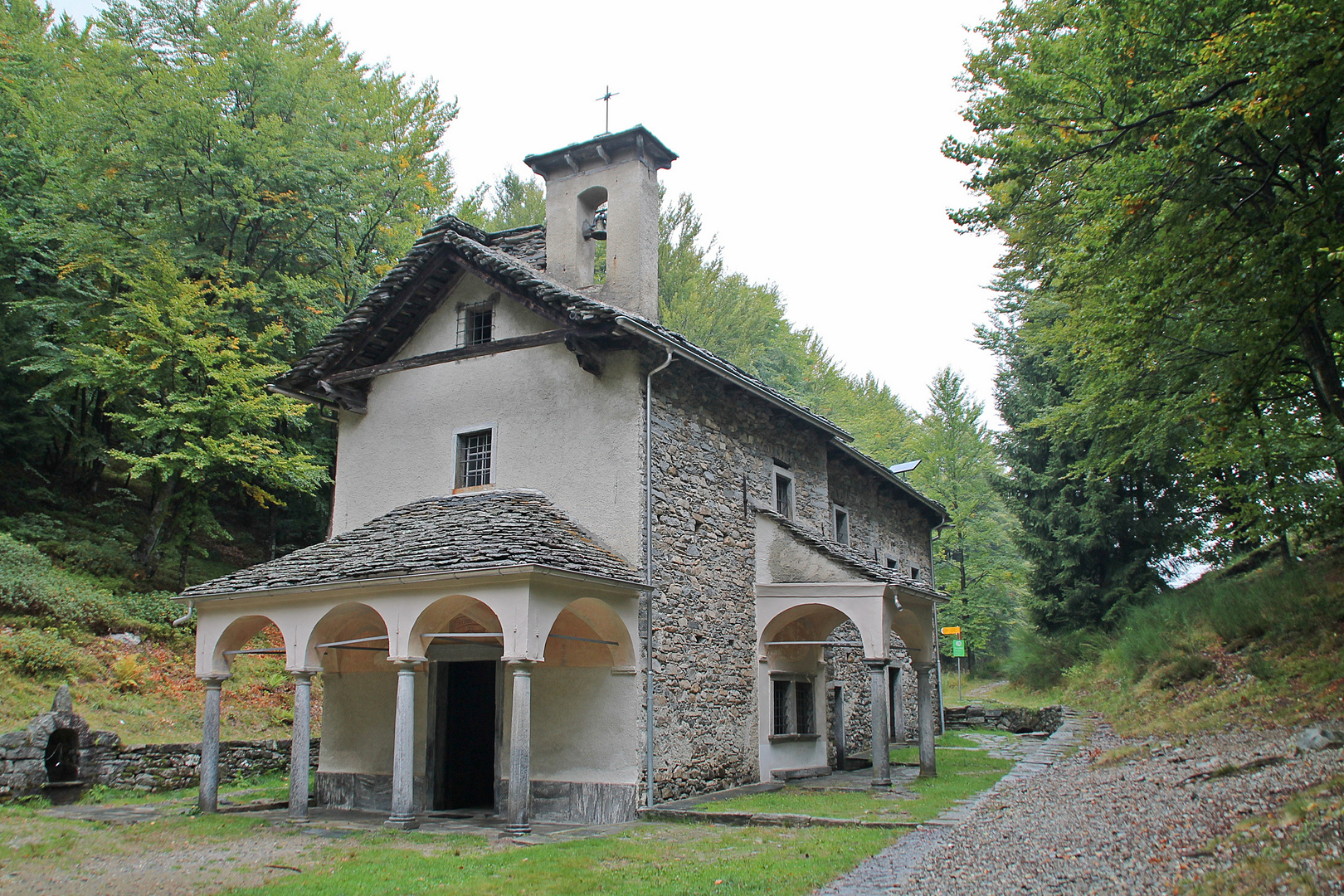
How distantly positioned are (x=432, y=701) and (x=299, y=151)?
13485mm

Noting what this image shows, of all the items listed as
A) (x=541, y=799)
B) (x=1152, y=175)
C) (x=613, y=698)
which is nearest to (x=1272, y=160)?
(x=1152, y=175)

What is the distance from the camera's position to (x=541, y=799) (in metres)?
11.3

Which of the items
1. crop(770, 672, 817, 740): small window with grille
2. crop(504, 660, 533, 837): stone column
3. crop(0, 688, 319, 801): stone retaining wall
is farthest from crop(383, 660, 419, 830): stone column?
crop(770, 672, 817, 740): small window with grille

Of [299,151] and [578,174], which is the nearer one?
[578,174]

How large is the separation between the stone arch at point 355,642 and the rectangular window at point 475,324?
4253mm

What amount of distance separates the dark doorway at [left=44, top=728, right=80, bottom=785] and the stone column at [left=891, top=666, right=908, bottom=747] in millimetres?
15278

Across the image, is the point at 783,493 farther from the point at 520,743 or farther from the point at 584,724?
the point at 520,743

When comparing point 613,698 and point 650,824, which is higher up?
point 613,698

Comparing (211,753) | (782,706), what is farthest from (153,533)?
(782,706)

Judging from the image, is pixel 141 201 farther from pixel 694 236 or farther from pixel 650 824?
pixel 650 824

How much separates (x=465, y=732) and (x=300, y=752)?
7.54 ft

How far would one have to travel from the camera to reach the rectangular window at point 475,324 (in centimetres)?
1387

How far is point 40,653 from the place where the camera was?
587 inches

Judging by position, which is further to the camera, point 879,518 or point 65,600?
point 879,518
